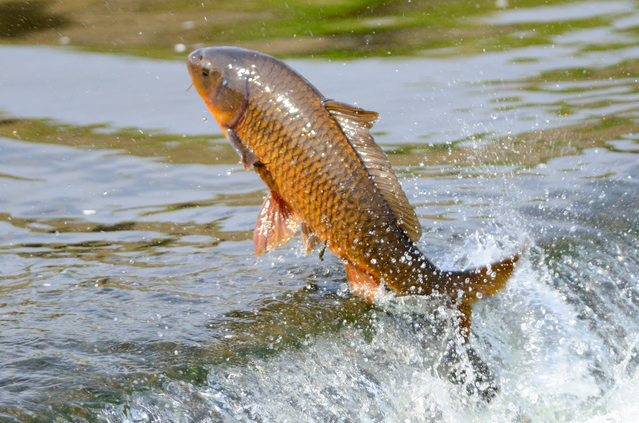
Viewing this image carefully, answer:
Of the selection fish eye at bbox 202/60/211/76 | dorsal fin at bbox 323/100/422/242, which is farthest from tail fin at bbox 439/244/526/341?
fish eye at bbox 202/60/211/76

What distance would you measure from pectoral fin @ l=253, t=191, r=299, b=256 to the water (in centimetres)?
28

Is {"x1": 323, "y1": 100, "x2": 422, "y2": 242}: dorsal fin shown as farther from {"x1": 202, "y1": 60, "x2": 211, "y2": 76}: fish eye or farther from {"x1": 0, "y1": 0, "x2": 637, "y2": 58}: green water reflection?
{"x1": 0, "y1": 0, "x2": 637, "y2": 58}: green water reflection

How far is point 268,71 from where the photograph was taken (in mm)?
3182

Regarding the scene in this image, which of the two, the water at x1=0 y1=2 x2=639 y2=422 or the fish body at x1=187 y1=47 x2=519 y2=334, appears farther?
the fish body at x1=187 y1=47 x2=519 y2=334

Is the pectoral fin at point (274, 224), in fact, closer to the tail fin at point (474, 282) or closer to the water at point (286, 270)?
the water at point (286, 270)

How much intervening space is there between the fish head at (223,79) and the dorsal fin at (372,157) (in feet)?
1.29

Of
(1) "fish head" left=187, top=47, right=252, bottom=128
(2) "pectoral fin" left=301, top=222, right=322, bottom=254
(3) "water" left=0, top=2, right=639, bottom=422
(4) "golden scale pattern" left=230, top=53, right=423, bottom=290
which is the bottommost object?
(3) "water" left=0, top=2, right=639, bottom=422

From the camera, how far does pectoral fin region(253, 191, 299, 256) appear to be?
326cm

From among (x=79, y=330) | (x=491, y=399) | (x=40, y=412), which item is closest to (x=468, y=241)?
(x=491, y=399)

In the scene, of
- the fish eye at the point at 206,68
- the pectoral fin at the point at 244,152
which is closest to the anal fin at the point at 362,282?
the pectoral fin at the point at 244,152

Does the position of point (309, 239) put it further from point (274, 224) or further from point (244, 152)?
point (244, 152)

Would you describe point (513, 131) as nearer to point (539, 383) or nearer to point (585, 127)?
point (585, 127)

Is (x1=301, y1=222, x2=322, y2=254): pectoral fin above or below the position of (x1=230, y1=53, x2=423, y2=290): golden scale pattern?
below

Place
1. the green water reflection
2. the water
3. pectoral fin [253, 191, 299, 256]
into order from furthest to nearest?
the green water reflection, pectoral fin [253, 191, 299, 256], the water
